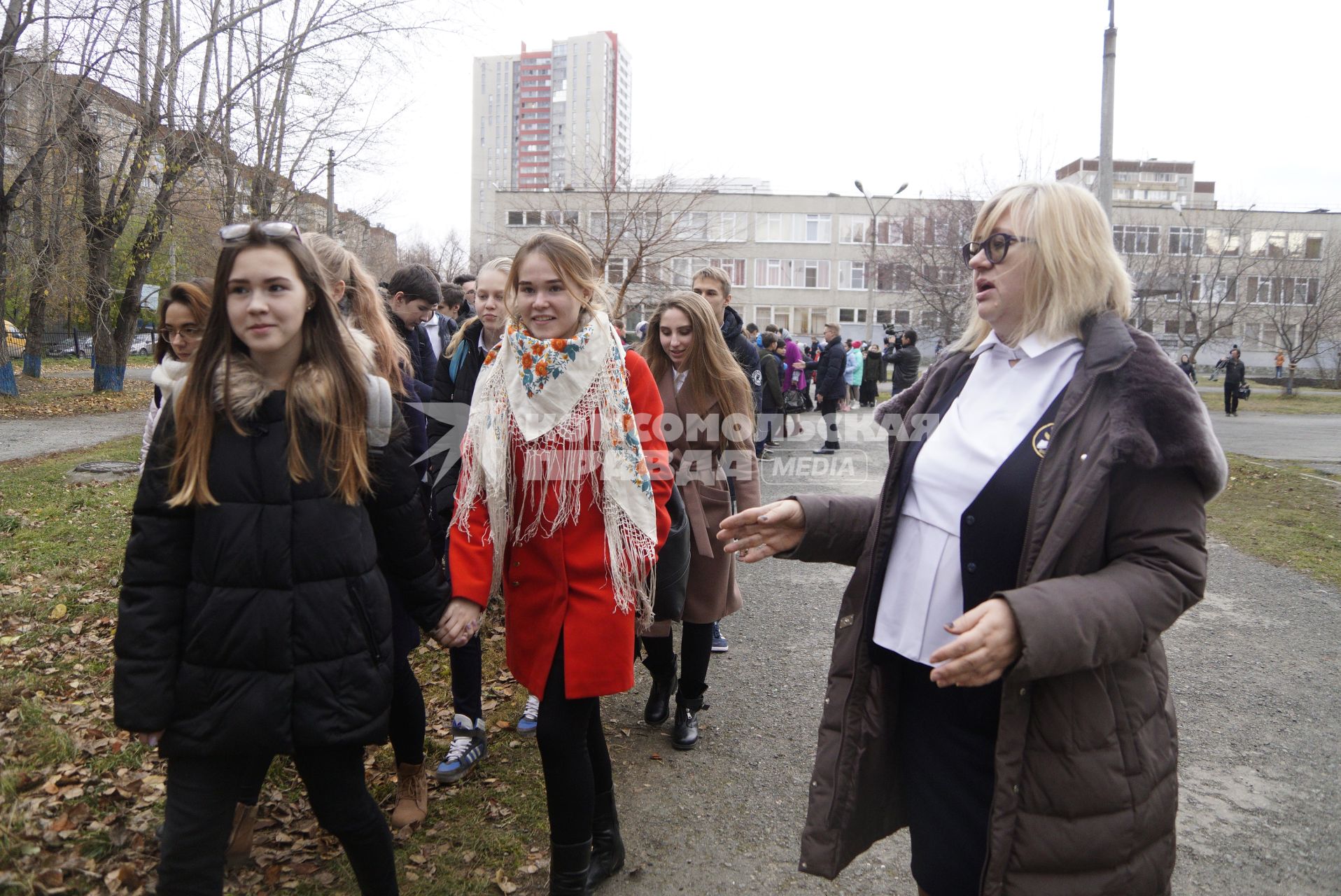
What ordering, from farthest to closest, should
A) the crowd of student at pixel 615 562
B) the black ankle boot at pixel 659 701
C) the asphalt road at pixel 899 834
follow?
the black ankle boot at pixel 659 701, the asphalt road at pixel 899 834, the crowd of student at pixel 615 562

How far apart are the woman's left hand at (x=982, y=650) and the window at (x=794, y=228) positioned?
Result: 60526 millimetres

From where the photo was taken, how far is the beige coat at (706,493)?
4.04 metres

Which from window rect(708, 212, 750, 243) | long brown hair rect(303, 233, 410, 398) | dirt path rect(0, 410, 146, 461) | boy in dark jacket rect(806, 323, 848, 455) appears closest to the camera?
long brown hair rect(303, 233, 410, 398)

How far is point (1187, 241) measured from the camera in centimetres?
4428

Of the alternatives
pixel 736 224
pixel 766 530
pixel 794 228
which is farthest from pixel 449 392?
pixel 794 228

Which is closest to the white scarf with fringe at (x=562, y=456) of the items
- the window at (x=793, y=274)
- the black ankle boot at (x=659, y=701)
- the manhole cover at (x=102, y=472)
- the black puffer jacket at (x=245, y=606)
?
the black puffer jacket at (x=245, y=606)

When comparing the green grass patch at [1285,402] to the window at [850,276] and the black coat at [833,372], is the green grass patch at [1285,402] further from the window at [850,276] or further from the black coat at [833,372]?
the window at [850,276]

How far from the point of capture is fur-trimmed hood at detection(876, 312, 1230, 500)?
155cm

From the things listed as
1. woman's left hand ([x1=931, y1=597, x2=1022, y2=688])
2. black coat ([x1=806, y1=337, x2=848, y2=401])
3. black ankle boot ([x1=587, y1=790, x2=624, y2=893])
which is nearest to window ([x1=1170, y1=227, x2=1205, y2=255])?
black coat ([x1=806, y1=337, x2=848, y2=401])

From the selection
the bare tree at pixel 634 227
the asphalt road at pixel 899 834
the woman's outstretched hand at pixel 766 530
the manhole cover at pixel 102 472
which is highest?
the bare tree at pixel 634 227

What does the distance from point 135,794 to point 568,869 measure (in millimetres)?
1955

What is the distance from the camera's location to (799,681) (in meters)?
4.80

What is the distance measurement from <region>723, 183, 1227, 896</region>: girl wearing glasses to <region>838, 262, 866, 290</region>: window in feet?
196

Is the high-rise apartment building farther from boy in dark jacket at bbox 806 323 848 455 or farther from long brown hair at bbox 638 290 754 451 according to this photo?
long brown hair at bbox 638 290 754 451
